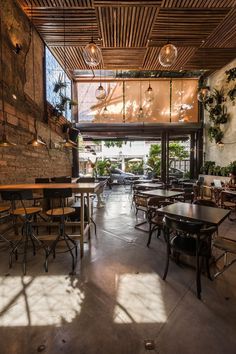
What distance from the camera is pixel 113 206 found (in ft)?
21.3

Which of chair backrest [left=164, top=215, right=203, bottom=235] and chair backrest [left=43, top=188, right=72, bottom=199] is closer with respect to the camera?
chair backrest [left=164, top=215, right=203, bottom=235]

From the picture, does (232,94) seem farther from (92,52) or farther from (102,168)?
(102,168)

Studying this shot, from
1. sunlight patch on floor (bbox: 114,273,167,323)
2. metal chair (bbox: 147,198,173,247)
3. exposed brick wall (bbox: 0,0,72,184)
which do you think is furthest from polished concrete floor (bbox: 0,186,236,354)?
exposed brick wall (bbox: 0,0,72,184)

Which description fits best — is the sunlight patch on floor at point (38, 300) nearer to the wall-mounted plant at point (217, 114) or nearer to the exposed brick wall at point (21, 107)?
the exposed brick wall at point (21, 107)

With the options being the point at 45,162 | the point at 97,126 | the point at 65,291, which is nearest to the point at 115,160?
the point at 97,126

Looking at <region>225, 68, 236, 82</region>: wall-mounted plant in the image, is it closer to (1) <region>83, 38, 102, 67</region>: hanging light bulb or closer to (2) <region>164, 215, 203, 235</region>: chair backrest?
(1) <region>83, 38, 102, 67</region>: hanging light bulb

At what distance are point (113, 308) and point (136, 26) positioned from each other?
5.66 m

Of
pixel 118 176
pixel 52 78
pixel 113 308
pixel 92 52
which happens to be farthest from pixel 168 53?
pixel 118 176

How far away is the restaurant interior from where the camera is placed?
172 centimetres

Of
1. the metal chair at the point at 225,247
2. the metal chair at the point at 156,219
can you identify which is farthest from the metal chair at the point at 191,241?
the metal chair at the point at 156,219

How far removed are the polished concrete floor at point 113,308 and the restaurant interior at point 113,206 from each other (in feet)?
0.04

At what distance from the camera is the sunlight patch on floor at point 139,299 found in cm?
177

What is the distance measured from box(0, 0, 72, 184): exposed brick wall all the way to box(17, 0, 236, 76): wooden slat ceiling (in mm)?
514

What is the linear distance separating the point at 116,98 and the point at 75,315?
8.65 meters
